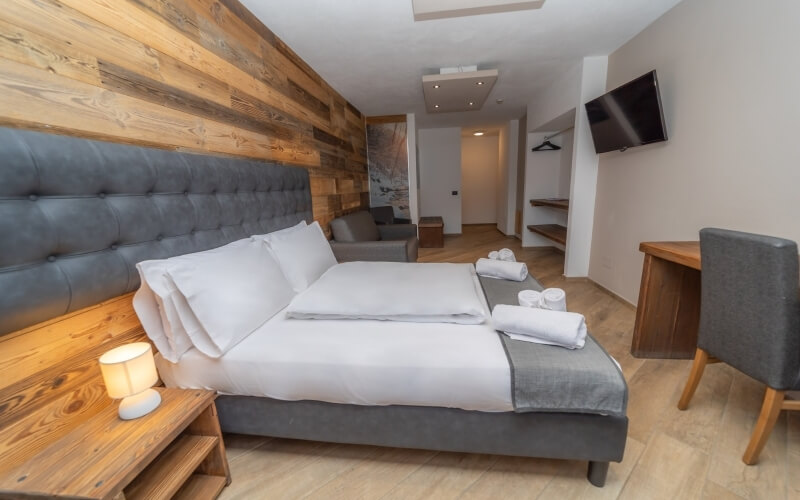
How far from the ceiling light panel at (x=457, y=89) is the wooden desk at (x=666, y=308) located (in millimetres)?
2148

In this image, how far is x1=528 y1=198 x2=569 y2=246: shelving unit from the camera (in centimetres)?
379

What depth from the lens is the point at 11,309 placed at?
802mm

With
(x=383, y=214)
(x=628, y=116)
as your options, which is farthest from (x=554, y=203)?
(x=383, y=214)

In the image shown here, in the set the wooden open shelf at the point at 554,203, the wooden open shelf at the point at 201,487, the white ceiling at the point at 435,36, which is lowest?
the wooden open shelf at the point at 201,487

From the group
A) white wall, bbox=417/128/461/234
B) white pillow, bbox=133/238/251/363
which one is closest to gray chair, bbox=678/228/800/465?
white pillow, bbox=133/238/251/363

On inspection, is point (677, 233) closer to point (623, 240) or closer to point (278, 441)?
point (623, 240)

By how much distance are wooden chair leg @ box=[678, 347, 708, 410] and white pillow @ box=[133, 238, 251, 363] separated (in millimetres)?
2381

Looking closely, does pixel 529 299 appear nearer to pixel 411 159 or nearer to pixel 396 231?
pixel 396 231

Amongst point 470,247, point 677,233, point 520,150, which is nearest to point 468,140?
point 520,150

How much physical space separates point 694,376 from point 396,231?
2.99 meters

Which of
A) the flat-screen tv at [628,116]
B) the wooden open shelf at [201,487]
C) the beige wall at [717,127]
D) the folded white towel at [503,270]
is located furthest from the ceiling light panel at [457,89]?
the wooden open shelf at [201,487]

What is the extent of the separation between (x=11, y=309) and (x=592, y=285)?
4047mm

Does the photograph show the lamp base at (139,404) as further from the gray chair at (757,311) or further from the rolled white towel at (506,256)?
the gray chair at (757,311)

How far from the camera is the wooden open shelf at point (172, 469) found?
3.07ft
